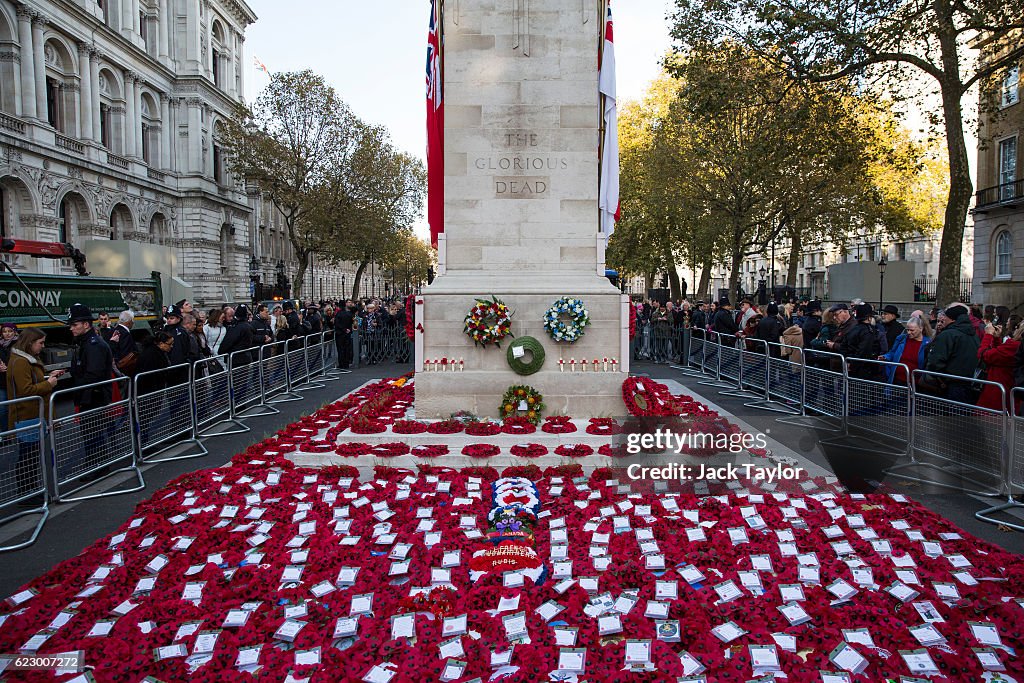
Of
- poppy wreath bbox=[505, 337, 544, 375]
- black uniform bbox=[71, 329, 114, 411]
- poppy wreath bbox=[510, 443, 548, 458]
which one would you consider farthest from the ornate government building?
poppy wreath bbox=[510, 443, 548, 458]

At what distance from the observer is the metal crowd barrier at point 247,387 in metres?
12.3

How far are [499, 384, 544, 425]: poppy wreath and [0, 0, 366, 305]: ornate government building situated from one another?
21.3 meters

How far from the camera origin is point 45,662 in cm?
405

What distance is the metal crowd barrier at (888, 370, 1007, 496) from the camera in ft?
23.3

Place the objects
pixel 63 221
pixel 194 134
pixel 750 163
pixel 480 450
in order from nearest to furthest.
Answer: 1. pixel 480 450
2. pixel 750 163
3. pixel 63 221
4. pixel 194 134

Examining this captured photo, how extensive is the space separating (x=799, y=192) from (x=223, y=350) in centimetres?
2690

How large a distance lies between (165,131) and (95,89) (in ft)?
29.6

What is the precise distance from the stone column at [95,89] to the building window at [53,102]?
1779 mm

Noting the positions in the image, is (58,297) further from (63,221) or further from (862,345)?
(63,221)

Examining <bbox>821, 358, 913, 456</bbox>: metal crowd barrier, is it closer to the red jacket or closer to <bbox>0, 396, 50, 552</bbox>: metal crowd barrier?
the red jacket

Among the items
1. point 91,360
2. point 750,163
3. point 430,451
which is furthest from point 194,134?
point 430,451

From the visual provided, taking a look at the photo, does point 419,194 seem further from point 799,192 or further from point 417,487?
point 417,487

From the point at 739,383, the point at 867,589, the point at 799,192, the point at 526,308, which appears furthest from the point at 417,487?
the point at 799,192

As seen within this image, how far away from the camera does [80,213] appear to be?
3622 centimetres
